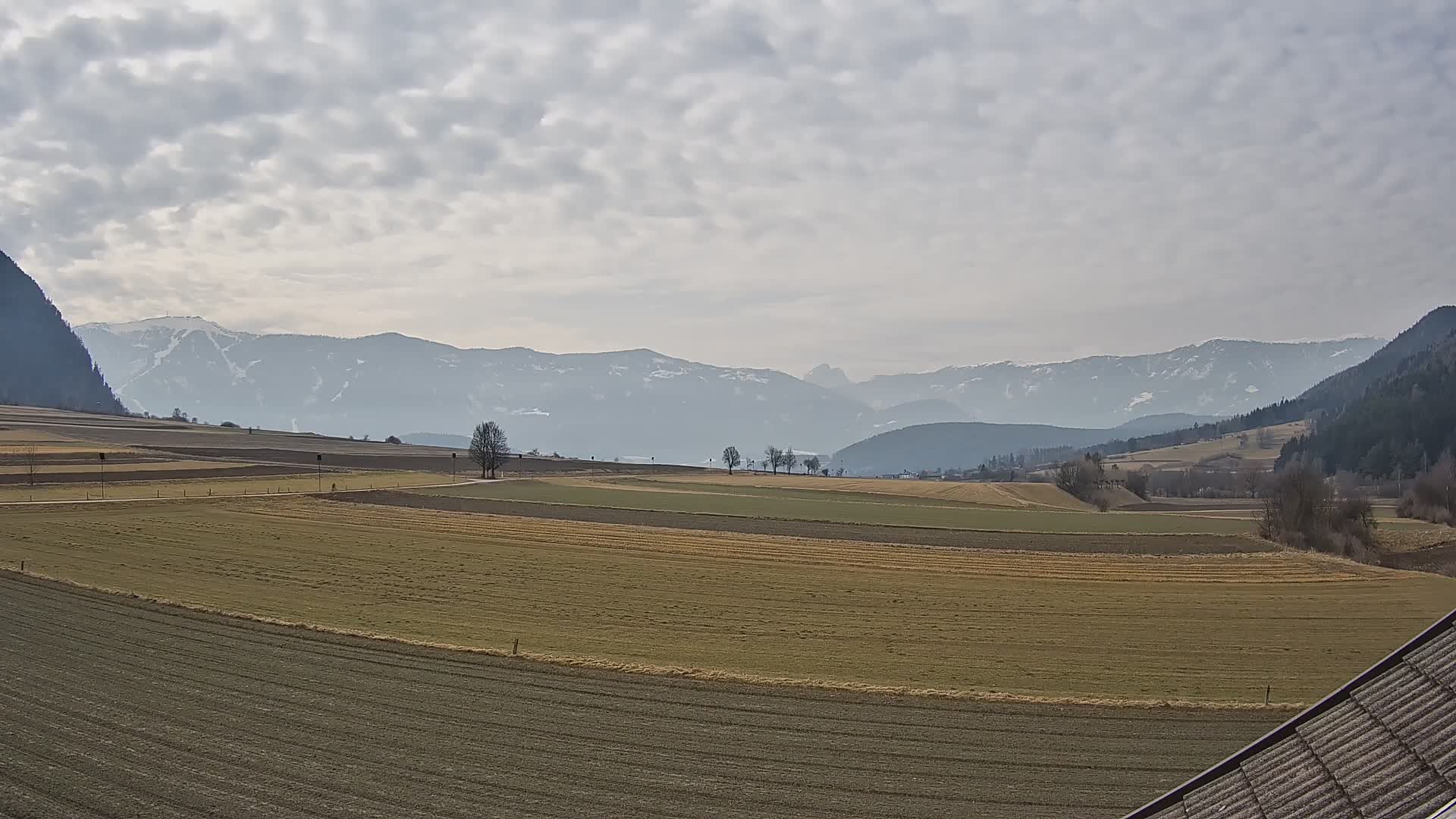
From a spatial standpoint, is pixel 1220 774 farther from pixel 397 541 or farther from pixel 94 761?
pixel 397 541

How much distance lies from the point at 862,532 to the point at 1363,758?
5702 cm

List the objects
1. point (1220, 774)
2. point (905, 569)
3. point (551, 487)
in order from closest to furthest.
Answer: point (1220, 774)
point (905, 569)
point (551, 487)

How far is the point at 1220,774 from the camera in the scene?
975 cm

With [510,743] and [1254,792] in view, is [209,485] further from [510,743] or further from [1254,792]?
[1254,792]

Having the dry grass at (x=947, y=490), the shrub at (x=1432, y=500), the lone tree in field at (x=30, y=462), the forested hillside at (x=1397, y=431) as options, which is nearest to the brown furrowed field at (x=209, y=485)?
the lone tree in field at (x=30, y=462)

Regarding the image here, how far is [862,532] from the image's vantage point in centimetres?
6469

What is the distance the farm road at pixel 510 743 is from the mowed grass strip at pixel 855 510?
165 feet

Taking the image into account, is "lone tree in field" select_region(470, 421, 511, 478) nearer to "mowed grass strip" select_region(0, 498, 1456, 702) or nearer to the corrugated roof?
"mowed grass strip" select_region(0, 498, 1456, 702)

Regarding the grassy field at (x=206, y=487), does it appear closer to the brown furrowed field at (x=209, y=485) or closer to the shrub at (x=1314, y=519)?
the brown furrowed field at (x=209, y=485)

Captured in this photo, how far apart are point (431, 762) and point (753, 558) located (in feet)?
105

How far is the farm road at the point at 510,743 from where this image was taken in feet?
52.4

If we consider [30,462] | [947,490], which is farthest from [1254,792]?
[947,490]

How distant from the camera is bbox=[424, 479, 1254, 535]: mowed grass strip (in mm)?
74875

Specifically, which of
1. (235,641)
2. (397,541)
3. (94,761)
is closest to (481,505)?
(397,541)
